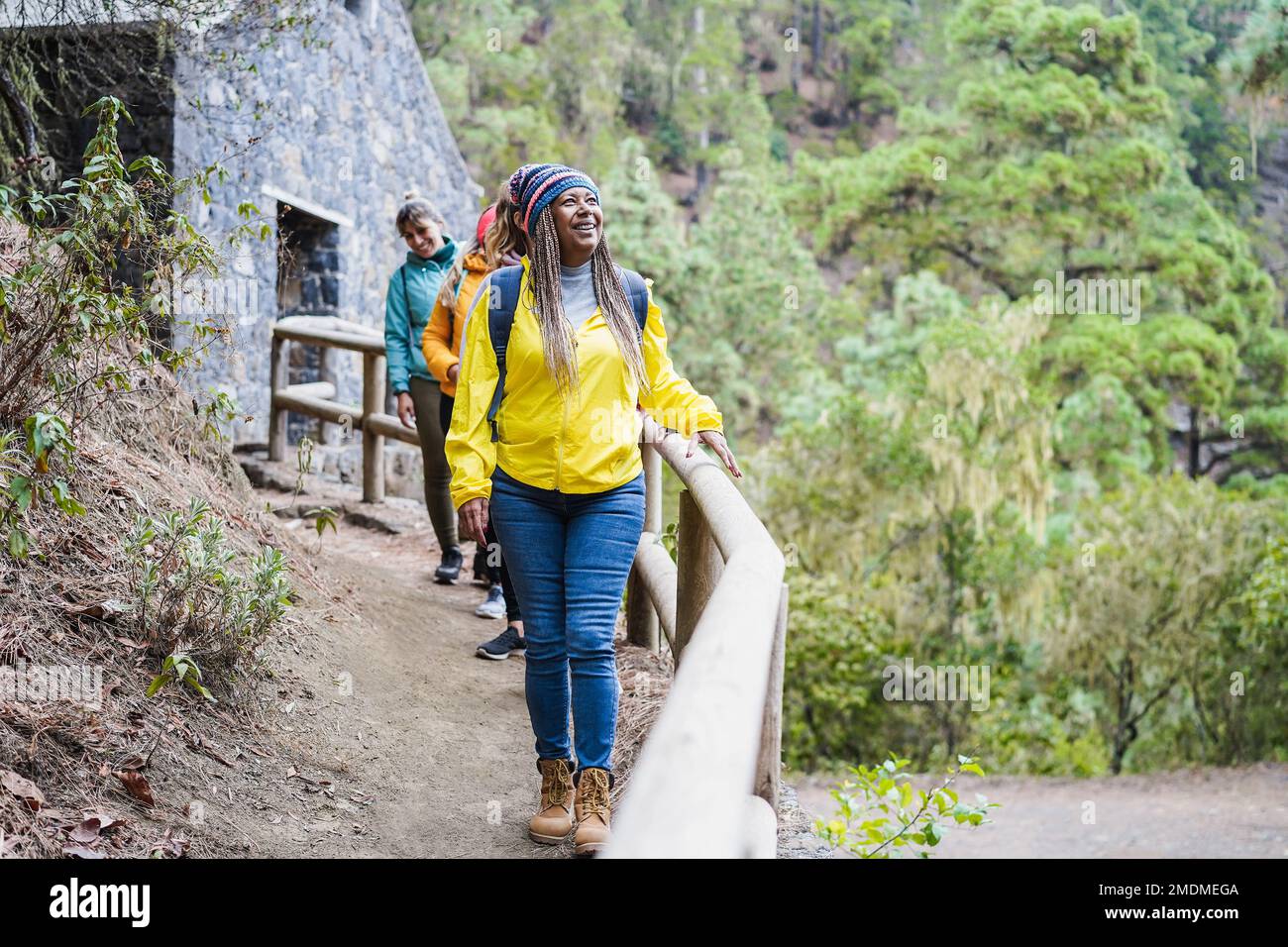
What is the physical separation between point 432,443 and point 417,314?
550 mm

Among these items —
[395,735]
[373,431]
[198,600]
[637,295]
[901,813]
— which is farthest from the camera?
[373,431]

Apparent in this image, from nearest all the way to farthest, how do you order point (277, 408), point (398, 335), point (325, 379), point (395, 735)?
point (395, 735) < point (398, 335) < point (277, 408) < point (325, 379)

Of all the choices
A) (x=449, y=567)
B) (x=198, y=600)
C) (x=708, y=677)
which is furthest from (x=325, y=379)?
(x=708, y=677)

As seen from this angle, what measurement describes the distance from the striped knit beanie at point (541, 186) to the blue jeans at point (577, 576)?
626 mm

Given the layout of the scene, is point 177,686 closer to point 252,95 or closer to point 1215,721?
point 252,95

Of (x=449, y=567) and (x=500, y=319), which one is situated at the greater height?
(x=500, y=319)

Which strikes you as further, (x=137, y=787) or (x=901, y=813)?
(x=901, y=813)

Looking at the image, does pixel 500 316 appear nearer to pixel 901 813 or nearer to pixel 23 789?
pixel 23 789

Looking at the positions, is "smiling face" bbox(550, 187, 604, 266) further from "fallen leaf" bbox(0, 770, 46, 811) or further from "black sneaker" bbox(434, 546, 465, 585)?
"black sneaker" bbox(434, 546, 465, 585)

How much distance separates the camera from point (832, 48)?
41.6 metres

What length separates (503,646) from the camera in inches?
189

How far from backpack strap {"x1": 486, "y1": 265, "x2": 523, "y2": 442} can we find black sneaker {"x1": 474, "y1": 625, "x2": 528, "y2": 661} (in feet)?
6.45
